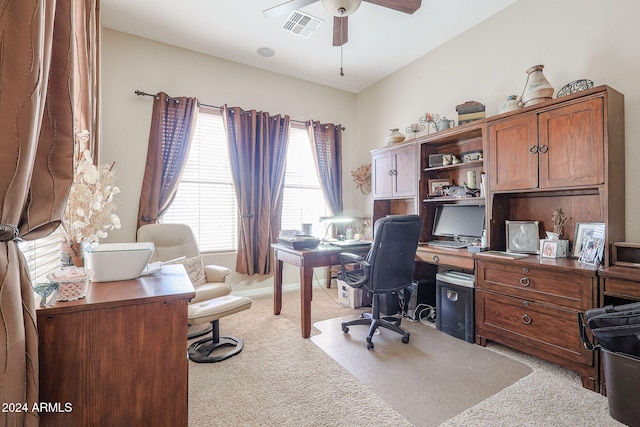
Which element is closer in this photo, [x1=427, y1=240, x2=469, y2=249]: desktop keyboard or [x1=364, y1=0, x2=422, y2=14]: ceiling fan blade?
[x1=364, y1=0, x2=422, y2=14]: ceiling fan blade

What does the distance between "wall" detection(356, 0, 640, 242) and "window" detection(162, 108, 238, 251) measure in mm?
2448

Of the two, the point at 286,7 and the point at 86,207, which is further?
the point at 286,7

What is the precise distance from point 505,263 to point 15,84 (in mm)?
2841

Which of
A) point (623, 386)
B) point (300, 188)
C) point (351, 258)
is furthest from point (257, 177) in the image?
point (623, 386)

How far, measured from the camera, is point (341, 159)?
454cm

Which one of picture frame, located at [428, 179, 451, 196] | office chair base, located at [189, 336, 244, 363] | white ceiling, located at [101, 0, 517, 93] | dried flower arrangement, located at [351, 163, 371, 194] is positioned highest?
white ceiling, located at [101, 0, 517, 93]

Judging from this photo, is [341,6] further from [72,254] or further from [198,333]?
[198,333]

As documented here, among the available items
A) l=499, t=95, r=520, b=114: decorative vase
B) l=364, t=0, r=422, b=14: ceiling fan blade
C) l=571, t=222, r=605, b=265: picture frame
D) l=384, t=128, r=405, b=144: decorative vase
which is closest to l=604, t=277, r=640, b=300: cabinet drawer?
l=571, t=222, r=605, b=265: picture frame

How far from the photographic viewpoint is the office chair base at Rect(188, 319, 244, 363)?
2.17 m

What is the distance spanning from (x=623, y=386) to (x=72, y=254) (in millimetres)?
2932

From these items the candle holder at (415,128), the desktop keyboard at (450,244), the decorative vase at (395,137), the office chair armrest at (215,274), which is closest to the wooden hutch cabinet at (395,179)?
the decorative vase at (395,137)

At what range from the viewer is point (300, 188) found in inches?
170

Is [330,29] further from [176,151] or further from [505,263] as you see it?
[505,263]

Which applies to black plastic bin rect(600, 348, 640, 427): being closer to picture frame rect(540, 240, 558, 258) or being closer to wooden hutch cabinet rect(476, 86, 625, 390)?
wooden hutch cabinet rect(476, 86, 625, 390)
